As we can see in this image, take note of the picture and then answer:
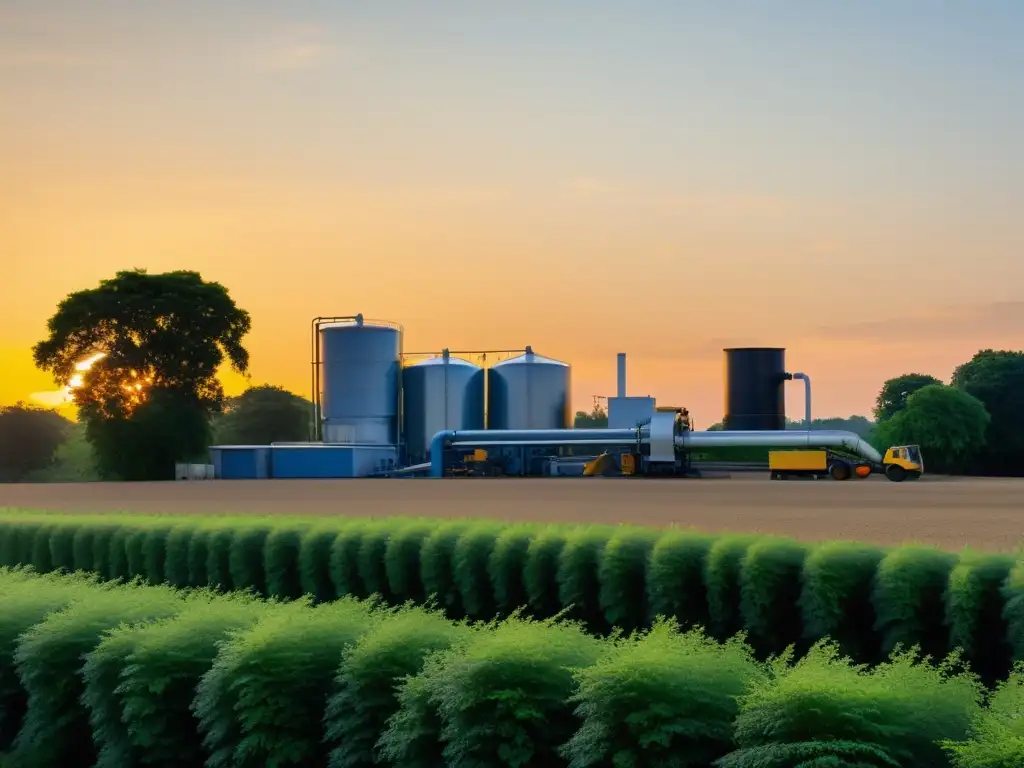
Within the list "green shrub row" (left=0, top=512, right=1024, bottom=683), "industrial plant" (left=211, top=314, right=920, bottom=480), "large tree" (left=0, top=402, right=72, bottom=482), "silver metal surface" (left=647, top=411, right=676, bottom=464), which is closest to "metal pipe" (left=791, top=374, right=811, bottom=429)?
"industrial plant" (left=211, top=314, right=920, bottom=480)

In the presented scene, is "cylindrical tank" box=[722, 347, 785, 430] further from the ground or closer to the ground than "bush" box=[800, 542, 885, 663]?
further from the ground

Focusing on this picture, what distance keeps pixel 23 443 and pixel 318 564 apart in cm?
9957

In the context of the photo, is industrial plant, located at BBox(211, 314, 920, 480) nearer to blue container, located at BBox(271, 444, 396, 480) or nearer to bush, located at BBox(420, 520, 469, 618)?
blue container, located at BBox(271, 444, 396, 480)

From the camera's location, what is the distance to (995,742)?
8.39 meters

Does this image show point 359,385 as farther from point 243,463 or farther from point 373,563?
point 373,563

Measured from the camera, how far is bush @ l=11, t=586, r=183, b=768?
14227mm

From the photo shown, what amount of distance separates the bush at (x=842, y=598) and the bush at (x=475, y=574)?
609cm

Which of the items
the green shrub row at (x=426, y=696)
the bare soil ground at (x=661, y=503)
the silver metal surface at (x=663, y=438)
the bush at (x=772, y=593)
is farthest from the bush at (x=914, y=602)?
the silver metal surface at (x=663, y=438)

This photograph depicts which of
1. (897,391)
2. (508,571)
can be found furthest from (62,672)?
(897,391)

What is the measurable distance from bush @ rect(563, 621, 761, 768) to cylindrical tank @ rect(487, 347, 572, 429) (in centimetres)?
7372

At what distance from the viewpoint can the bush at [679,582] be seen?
19406 millimetres

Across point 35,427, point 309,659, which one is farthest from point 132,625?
point 35,427

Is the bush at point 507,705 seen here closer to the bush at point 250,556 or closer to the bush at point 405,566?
the bush at point 405,566

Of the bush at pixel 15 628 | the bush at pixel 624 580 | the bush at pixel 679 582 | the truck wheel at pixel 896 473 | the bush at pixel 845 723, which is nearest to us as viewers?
the bush at pixel 845 723
